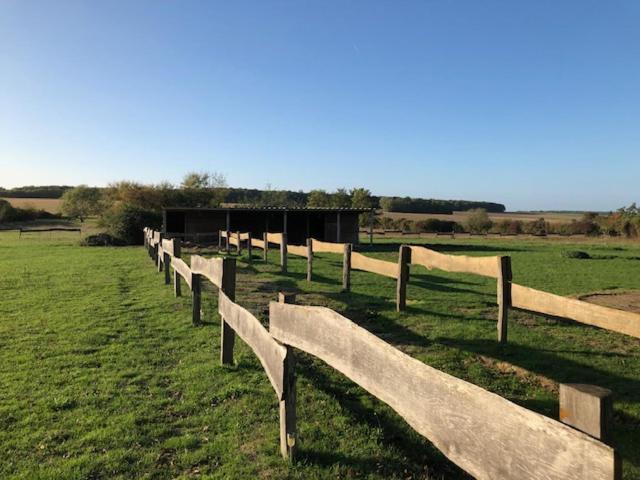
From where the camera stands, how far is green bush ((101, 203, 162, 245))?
1208 inches

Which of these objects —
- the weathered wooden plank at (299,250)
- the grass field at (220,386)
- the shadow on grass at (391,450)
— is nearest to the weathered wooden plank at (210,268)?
the grass field at (220,386)

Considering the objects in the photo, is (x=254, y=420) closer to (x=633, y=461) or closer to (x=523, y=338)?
(x=633, y=461)

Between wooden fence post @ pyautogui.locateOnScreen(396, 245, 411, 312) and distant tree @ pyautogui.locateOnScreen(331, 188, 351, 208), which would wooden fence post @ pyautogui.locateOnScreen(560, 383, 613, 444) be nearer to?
wooden fence post @ pyautogui.locateOnScreen(396, 245, 411, 312)

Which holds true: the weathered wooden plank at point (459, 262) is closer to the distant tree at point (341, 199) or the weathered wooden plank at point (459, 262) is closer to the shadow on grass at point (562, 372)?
the shadow on grass at point (562, 372)

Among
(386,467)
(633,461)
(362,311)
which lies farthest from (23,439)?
(362,311)

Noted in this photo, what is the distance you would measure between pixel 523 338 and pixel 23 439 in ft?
18.5

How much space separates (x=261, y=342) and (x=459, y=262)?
4172 millimetres

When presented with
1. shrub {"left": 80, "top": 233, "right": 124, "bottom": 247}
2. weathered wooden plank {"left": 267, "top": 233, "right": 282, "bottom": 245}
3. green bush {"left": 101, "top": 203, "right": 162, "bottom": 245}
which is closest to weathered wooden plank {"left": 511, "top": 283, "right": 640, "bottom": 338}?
weathered wooden plank {"left": 267, "top": 233, "right": 282, "bottom": 245}

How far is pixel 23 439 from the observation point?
3555 millimetres

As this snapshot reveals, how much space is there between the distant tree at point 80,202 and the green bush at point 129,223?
4159 cm

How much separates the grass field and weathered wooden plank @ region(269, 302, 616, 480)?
1010 millimetres

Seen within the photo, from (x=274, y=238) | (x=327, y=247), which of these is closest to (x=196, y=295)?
(x=327, y=247)

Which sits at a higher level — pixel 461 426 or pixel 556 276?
pixel 461 426

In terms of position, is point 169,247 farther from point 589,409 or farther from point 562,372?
point 589,409
